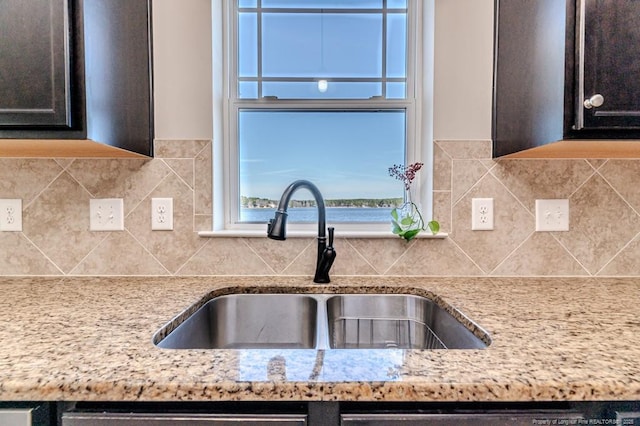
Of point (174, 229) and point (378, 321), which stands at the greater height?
point (174, 229)

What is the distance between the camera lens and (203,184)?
4.39 feet

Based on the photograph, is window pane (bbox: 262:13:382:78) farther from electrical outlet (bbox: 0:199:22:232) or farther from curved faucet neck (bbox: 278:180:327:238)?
electrical outlet (bbox: 0:199:22:232)

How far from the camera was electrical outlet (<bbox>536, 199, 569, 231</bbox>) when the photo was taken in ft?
4.33

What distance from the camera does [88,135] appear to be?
96 centimetres

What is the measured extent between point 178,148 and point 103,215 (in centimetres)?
37

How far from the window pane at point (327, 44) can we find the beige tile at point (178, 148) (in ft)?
1.43

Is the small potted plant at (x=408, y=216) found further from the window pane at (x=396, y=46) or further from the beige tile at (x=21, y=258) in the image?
the beige tile at (x=21, y=258)

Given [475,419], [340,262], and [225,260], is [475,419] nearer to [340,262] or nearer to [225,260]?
[340,262]

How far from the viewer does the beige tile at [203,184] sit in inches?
52.5

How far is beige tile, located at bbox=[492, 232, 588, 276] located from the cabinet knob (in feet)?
1.80

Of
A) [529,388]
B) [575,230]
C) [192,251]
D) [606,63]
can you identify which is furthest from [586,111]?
[192,251]

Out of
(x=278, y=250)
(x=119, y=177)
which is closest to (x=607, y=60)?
(x=278, y=250)

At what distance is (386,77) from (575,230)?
0.94m

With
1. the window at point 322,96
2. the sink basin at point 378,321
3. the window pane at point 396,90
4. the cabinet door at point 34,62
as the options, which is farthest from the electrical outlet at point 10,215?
the window pane at point 396,90
